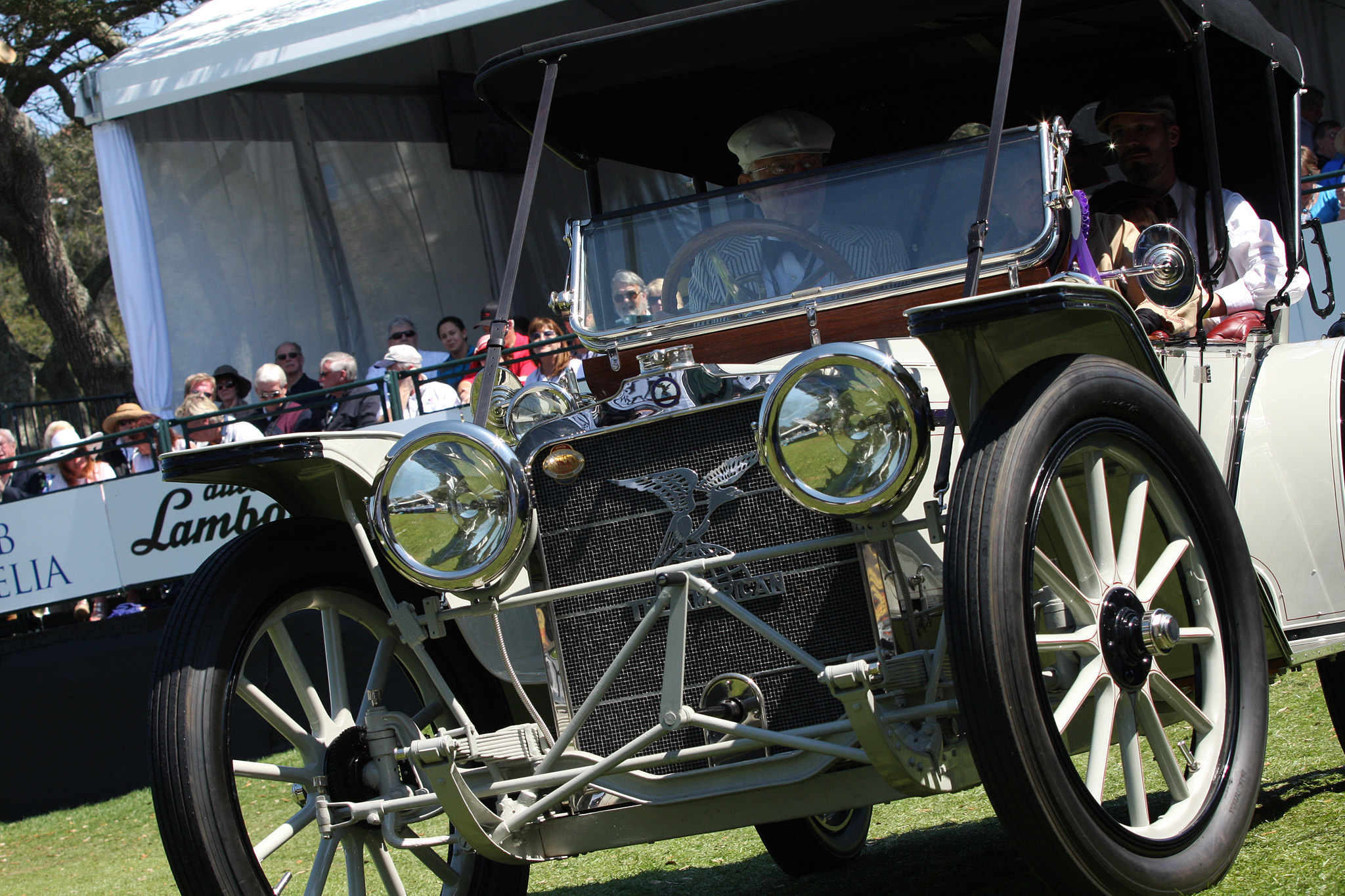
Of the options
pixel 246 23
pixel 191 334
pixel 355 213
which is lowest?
pixel 191 334

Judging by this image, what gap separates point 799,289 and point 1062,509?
3.99 ft

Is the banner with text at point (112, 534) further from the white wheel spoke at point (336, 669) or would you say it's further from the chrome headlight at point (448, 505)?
the chrome headlight at point (448, 505)

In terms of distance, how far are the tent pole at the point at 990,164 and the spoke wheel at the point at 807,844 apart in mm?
1776

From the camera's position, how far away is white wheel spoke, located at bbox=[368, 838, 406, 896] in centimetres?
310

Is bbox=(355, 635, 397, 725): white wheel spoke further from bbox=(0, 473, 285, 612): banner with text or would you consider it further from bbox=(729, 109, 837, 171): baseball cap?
bbox=(0, 473, 285, 612): banner with text

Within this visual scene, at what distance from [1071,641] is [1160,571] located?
0.34 meters

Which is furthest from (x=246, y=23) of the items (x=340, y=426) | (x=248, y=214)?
(x=340, y=426)

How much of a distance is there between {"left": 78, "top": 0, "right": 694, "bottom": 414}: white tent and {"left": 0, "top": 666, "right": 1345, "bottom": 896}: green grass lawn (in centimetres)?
443

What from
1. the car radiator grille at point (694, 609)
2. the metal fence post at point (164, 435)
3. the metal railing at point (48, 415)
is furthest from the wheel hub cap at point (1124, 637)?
the metal railing at point (48, 415)

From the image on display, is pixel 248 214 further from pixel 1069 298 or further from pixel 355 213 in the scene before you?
pixel 1069 298

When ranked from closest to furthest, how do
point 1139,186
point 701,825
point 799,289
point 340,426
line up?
point 701,825, point 799,289, point 1139,186, point 340,426

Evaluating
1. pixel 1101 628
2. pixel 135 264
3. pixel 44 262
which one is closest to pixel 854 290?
pixel 1101 628

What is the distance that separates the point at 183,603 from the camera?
2.84 meters

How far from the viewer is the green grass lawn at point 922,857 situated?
10.2ft
